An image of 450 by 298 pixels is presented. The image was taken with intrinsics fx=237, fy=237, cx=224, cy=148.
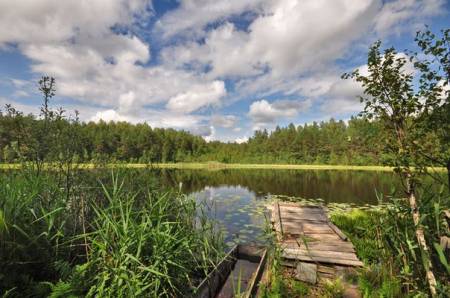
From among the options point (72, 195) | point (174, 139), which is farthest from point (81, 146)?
point (174, 139)

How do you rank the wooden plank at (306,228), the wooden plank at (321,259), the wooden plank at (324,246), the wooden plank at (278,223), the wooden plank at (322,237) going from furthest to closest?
the wooden plank at (306,228)
the wooden plank at (278,223)
the wooden plank at (322,237)
the wooden plank at (324,246)
the wooden plank at (321,259)

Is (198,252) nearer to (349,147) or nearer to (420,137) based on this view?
(420,137)

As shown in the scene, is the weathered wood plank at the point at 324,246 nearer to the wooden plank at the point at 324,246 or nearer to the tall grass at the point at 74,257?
the wooden plank at the point at 324,246

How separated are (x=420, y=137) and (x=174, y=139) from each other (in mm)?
83263

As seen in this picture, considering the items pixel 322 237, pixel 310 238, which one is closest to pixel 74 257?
pixel 310 238

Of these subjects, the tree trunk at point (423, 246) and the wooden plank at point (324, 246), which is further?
the wooden plank at point (324, 246)

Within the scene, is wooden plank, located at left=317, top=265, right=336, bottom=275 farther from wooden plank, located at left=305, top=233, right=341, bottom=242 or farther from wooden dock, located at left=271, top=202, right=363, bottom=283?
wooden plank, located at left=305, top=233, right=341, bottom=242

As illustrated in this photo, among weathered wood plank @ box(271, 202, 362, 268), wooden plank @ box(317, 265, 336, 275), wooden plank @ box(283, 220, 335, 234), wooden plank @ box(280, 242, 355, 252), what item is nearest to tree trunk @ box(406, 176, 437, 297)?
weathered wood plank @ box(271, 202, 362, 268)

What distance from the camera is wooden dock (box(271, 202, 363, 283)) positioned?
4453mm

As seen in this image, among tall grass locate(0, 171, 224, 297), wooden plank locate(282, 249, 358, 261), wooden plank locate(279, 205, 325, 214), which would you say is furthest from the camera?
wooden plank locate(279, 205, 325, 214)

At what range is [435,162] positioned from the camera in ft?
10.5

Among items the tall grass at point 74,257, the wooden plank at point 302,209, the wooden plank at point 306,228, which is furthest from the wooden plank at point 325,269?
the wooden plank at point 302,209

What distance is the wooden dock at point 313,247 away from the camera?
445 cm

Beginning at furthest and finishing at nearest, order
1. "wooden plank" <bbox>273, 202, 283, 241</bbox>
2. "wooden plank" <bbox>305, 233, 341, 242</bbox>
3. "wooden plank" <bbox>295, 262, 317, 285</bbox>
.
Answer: "wooden plank" <bbox>273, 202, 283, 241</bbox> → "wooden plank" <bbox>305, 233, 341, 242</bbox> → "wooden plank" <bbox>295, 262, 317, 285</bbox>
